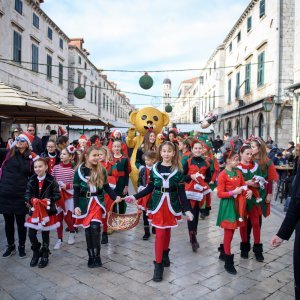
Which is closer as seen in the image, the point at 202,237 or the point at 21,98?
the point at 202,237

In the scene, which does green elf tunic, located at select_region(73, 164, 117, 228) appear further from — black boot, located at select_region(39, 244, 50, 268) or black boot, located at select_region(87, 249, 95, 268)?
black boot, located at select_region(39, 244, 50, 268)

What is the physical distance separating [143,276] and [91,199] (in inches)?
45.4

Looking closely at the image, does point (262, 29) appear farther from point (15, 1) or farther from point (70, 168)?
point (70, 168)

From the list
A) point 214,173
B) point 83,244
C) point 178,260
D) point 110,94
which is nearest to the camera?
point 178,260

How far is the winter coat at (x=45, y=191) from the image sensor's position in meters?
4.18

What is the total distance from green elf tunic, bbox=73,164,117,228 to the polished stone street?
0.62 m

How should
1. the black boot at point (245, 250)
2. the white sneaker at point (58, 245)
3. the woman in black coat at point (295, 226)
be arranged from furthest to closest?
the white sneaker at point (58, 245) → the black boot at point (245, 250) → the woman in black coat at point (295, 226)

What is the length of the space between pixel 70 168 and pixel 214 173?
8.99 ft

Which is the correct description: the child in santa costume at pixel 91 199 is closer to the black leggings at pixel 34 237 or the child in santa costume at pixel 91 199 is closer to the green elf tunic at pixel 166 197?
the black leggings at pixel 34 237

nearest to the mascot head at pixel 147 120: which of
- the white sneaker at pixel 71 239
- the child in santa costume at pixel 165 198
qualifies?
the white sneaker at pixel 71 239

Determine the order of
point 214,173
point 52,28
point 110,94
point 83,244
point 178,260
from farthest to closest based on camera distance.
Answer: point 110,94, point 52,28, point 214,173, point 83,244, point 178,260

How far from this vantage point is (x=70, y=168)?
5238 mm

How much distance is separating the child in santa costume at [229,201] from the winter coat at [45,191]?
2139 millimetres

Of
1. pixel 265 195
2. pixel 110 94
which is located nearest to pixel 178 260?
pixel 265 195
